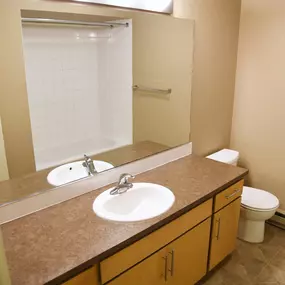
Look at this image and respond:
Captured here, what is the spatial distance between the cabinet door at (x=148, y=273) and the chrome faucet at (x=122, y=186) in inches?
16.3

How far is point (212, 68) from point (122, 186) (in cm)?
140

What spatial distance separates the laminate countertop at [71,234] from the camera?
1.15 m

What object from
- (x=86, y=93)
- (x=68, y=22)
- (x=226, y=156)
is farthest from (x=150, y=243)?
(x=226, y=156)

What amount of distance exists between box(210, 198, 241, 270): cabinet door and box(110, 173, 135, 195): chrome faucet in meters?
0.62

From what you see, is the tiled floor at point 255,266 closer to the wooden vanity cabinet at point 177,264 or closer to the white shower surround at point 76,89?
the wooden vanity cabinet at point 177,264

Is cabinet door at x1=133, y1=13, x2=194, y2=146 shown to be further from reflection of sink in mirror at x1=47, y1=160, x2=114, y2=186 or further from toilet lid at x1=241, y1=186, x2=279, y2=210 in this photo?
toilet lid at x1=241, y1=186, x2=279, y2=210

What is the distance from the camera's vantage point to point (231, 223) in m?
2.16

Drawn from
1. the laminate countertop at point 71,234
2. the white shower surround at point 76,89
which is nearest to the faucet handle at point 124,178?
the laminate countertop at point 71,234

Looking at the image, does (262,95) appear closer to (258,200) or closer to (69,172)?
(258,200)

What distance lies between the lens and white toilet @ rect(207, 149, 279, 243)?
8.01 feet

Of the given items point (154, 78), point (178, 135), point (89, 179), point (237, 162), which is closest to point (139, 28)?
point (154, 78)

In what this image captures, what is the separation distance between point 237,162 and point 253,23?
1.33 m

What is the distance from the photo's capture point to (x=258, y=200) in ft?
8.41

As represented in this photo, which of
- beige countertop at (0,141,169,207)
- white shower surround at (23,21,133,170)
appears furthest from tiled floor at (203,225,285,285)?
white shower surround at (23,21,133,170)
